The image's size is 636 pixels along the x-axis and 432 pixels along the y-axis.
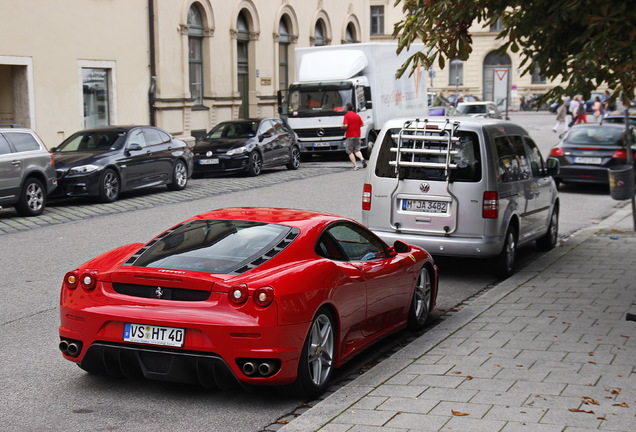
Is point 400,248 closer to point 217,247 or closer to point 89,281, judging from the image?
point 217,247

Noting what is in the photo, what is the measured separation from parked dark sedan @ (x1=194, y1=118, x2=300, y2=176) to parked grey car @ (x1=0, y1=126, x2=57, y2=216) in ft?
23.3

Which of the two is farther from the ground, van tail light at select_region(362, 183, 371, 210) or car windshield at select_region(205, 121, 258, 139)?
car windshield at select_region(205, 121, 258, 139)

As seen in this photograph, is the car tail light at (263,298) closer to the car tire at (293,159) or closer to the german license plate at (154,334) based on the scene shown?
the german license plate at (154,334)

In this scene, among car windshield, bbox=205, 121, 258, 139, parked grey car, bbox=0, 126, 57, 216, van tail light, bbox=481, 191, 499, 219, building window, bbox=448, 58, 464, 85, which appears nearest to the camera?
van tail light, bbox=481, 191, 499, 219

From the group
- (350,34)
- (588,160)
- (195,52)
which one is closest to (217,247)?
(588,160)

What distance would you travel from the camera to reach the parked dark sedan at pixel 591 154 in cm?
2020

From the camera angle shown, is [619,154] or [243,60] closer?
[619,154]

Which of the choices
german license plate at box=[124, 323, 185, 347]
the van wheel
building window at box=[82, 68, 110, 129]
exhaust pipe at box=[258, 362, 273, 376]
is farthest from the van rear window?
building window at box=[82, 68, 110, 129]

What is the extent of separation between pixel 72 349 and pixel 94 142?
1337cm

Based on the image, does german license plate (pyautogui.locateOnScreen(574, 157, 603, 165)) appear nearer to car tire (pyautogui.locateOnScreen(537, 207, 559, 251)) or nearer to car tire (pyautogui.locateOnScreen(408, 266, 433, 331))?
car tire (pyautogui.locateOnScreen(537, 207, 559, 251))

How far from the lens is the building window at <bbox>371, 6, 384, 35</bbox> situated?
78.4m

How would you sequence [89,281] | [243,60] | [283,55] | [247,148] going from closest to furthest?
1. [89,281]
2. [247,148]
3. [243,60]
4. [283,55]

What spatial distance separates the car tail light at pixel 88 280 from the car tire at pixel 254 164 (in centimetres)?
1731

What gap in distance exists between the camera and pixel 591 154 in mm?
20391
